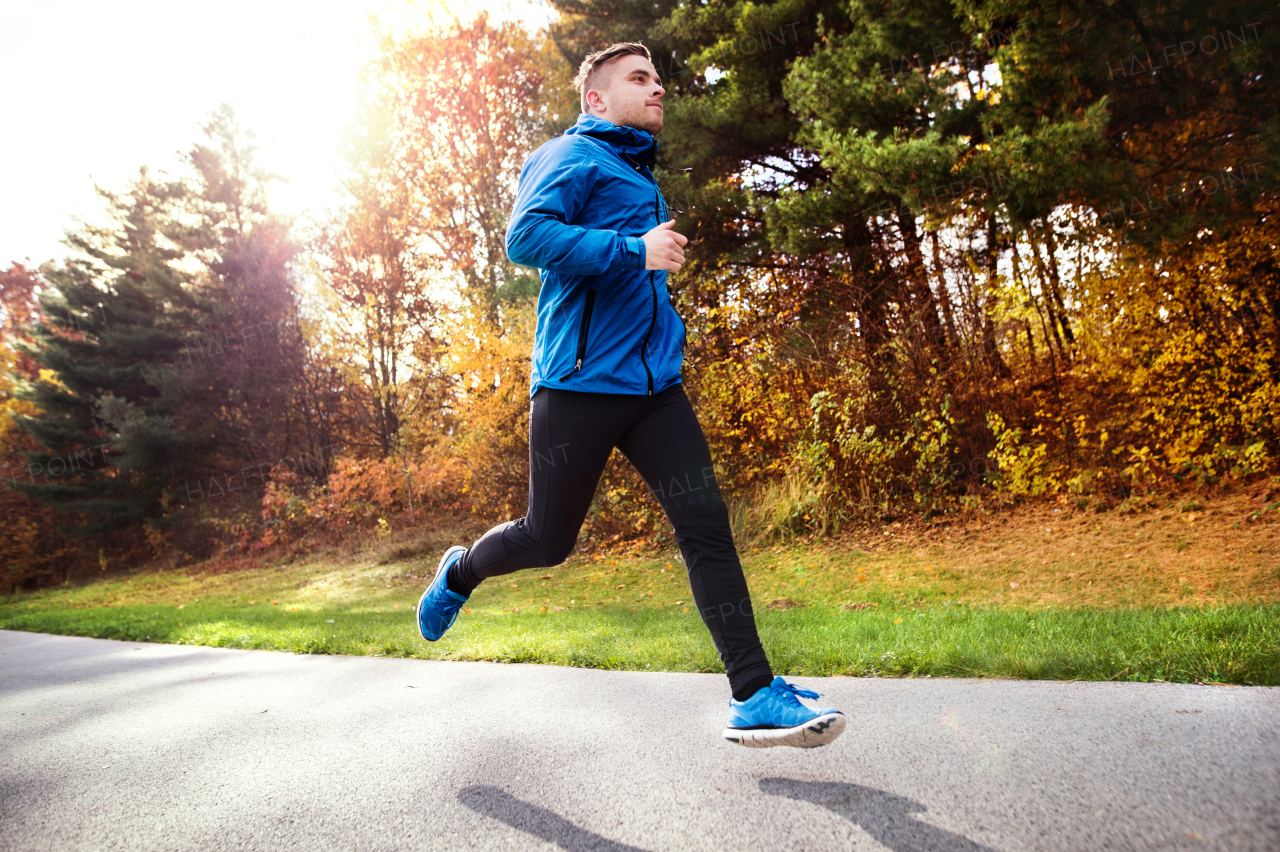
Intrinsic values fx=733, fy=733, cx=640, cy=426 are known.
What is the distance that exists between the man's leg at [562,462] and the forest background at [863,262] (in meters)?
3.42

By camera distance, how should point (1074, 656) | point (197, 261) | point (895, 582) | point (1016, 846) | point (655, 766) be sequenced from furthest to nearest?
1. point (197, 261)
2. point (895, 582)
3. point (1074, 656)
4. point (655, 766)
5. point (1016, 846)

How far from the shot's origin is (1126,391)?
25.7 ft

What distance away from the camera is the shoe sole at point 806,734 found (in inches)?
77.7

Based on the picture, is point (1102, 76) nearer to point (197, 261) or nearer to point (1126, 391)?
point (1126, 391)

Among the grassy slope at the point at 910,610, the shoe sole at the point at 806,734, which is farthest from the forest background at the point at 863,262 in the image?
the shoe sole at the point at 806,734

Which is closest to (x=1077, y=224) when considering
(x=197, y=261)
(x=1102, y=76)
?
(x=1102, y=76)

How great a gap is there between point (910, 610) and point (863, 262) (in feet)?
19.3

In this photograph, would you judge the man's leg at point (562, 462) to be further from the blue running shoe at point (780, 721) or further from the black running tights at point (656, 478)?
the blue running shoe at point (780, 721)

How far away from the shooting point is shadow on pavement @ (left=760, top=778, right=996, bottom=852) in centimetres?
161

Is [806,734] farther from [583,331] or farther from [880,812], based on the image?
[583,331]

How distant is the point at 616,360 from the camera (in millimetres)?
2312

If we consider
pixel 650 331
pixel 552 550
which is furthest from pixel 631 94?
pixel 552 550

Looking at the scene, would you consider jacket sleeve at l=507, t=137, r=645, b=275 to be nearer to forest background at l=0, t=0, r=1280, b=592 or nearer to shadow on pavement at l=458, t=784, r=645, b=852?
shadow on pavement at l=458, t=784, r=645, b=852

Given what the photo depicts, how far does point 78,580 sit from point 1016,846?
84.2 ft
